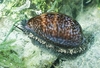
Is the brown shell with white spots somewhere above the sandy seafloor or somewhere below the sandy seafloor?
above

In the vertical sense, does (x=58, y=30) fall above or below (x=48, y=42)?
above

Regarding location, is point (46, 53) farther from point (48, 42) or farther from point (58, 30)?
point (58, 30)

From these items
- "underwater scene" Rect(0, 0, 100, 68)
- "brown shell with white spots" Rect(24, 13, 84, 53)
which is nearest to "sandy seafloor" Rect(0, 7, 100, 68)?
"underwater scene" Rect(0, 0, 100, 68)

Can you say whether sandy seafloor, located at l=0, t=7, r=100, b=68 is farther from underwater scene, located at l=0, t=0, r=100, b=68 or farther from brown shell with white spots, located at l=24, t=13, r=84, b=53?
brown shell with white spots, located at l=24, t=13, r=84, b=53

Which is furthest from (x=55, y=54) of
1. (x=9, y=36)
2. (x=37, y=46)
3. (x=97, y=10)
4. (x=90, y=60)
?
(x=97, y=10)

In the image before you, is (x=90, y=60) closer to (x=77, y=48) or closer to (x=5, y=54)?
(x=77, y=48)

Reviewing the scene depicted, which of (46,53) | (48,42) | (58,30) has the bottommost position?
(46,53)

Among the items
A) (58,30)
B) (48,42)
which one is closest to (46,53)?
(48,42)

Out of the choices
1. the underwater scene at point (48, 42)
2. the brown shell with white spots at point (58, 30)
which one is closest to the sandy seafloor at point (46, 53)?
the underwater scene at point (48, 42)
